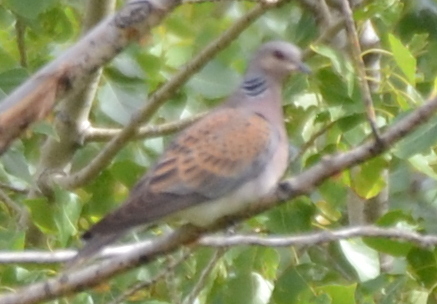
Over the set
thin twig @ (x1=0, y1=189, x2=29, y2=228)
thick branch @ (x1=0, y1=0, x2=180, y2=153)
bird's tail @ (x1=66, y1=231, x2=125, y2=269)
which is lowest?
thin twig @ (x1=0, y1=189, x2=29, y2=228)

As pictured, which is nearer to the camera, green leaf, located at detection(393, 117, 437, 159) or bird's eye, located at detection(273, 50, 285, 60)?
green leaf, located at detection(393, 117, 437, 159)

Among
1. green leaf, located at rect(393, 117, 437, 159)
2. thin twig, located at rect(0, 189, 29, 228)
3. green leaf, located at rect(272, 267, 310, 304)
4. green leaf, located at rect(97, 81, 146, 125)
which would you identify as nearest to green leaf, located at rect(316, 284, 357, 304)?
green leaf, located at rect(272, 267, 310, 304)

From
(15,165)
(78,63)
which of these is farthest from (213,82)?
(78,63)

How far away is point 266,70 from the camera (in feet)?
7.16

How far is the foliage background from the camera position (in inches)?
69.9

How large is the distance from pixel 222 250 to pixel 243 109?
34 cm

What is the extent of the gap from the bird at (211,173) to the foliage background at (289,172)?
11cm

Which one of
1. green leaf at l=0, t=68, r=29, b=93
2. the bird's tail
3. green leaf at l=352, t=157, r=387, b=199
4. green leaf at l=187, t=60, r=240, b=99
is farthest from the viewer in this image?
green leaf at l=187, t=60, r=240, b=99

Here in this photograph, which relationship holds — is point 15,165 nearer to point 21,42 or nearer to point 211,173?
point 211,173

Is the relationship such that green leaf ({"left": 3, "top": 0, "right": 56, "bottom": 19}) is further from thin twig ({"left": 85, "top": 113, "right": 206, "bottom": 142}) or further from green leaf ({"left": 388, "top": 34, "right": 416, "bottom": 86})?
green leaf ({"left": 388, "top": 34, "right": 416, "bottom": 86})

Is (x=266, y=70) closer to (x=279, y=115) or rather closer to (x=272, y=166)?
(x=279, y=115)

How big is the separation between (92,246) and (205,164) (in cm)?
37

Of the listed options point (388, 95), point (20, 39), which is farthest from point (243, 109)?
point (20, 39)

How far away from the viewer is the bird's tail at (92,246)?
1.49m
